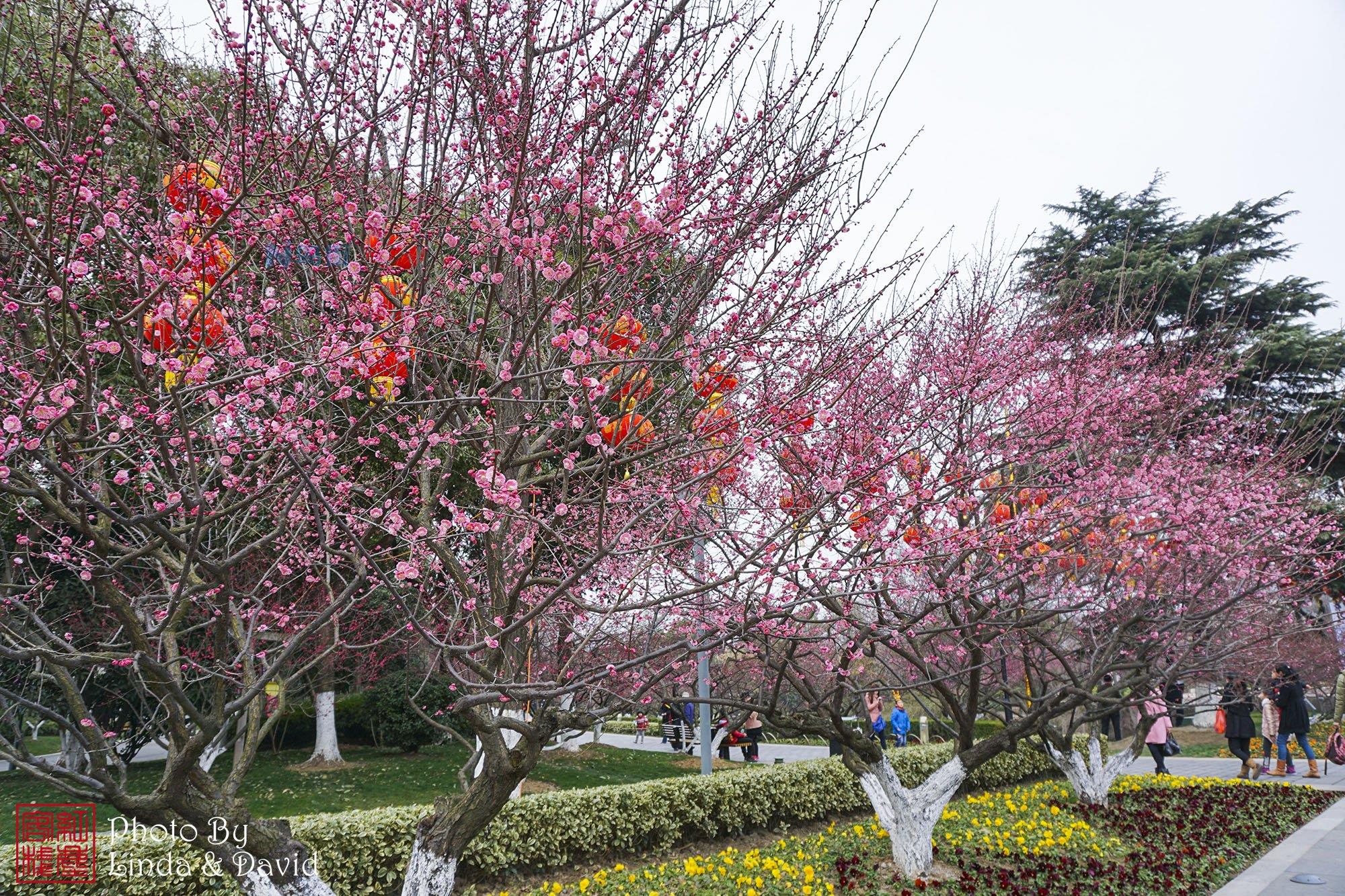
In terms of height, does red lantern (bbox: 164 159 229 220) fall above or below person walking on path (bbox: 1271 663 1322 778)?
above

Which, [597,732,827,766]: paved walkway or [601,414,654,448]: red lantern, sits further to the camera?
[597,732,827,766]: paved walkway

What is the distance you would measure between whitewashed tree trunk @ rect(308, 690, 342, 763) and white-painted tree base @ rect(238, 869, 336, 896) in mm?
10770

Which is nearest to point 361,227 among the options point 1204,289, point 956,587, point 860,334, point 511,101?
point 511,101

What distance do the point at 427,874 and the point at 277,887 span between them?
25.3 inches

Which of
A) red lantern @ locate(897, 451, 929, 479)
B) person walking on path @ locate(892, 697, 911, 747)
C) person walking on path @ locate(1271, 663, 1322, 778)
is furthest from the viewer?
person walking on path @ locate(892, 697, 911, 747)

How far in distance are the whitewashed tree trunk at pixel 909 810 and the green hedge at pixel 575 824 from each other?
2.61m

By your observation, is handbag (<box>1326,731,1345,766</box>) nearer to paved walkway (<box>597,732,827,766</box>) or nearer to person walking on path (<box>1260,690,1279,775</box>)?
person walking on path (<box>1260,690,1279,775</box>)

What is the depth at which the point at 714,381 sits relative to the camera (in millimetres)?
3797

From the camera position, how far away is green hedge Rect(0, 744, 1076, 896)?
5.18 m

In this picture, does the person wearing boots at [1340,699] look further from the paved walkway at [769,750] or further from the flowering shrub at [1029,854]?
the paved walkway at [769,750]

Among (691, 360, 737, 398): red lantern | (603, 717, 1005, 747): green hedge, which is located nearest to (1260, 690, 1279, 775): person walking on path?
(603, 717, 1005, 747): green hedge

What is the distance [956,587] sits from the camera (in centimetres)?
541

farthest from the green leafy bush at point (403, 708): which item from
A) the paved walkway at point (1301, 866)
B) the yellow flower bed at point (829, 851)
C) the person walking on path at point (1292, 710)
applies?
the person walking on path at point (1292, 710)

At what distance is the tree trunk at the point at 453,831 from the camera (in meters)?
3.63
